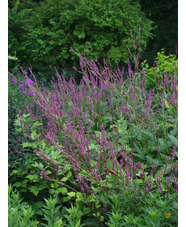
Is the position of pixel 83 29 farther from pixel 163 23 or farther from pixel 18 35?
pixel 163 23

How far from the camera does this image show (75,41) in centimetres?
700

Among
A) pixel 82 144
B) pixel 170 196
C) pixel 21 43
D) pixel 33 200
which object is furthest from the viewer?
pixel 21 43

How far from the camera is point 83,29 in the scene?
6.90 metres

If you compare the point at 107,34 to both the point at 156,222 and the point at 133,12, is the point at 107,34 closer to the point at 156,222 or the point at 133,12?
the point at 133,12

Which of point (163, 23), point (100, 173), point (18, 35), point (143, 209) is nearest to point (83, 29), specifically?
point (18, 35)

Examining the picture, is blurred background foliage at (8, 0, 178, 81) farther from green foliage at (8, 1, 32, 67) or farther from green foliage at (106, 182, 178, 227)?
green foliage at (106, 182, 178, 227)

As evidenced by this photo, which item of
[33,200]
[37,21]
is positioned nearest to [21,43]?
[37,21]

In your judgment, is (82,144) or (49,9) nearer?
(82,144)

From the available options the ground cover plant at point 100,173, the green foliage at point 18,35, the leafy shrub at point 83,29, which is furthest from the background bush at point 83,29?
the ground cover plant at point 100,173

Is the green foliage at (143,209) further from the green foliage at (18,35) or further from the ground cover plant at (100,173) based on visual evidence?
the green foliage at (18,35)

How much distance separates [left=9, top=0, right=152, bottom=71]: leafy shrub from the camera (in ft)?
22.3
